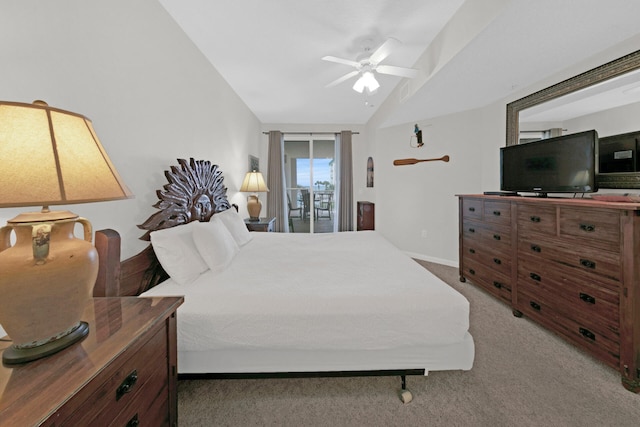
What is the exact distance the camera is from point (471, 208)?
123 inches

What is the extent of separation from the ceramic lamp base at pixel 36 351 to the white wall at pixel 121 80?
0.59m

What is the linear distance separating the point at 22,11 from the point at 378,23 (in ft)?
7.25

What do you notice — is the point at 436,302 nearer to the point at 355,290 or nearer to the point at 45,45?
the point at 355,290

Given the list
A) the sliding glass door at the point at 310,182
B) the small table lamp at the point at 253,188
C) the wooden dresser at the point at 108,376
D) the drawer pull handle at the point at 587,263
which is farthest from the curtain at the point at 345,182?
the wooden dresser at the point at 108,376

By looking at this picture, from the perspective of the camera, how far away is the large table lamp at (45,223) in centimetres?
62

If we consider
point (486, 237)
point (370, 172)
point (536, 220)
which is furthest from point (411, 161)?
point (536, 220)

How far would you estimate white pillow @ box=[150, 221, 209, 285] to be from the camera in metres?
1.61

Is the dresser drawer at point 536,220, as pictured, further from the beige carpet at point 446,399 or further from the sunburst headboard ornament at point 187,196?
the sunburst headboard ornament at point 187,196

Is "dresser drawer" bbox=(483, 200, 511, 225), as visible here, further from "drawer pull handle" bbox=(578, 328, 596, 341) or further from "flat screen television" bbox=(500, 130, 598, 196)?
"drawer pull handle" bbox=(578, 328, 596, 341)

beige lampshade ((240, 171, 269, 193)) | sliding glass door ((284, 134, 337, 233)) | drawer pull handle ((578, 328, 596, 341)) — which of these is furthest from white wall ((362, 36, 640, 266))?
beige lampshade ((240, 171, 269, 193))

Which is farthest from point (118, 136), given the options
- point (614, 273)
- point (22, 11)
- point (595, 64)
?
point (595, 64)

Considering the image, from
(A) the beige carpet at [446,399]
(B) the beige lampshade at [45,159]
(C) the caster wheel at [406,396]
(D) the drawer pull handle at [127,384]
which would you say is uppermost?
(B) the beige lampshade at [45,159]

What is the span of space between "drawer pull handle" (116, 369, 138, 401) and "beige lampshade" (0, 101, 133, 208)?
58cm

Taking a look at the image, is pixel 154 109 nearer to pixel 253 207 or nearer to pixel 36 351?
pixel 36 351
